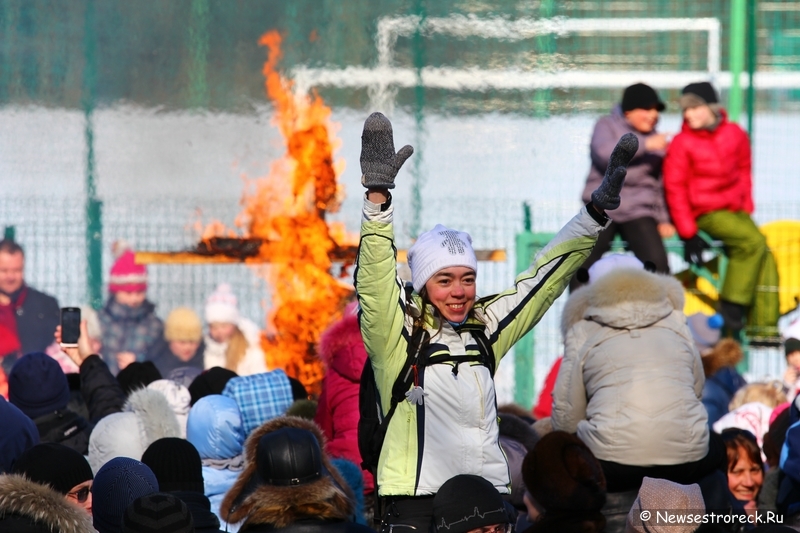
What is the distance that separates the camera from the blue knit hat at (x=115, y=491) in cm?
380

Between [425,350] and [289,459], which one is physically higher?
[425,350]

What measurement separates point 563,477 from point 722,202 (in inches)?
216

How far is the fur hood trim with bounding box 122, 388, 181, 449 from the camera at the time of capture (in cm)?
508

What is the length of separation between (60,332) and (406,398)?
3.44 metres

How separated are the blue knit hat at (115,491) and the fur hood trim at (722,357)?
14.8 feet

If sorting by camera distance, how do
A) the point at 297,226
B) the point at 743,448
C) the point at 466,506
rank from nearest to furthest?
the point at 466,506, the point at 743,448, the point at 297,226

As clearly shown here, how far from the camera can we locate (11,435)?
184 inches

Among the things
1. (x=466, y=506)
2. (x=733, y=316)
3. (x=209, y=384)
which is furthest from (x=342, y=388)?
(x=733, y=316)

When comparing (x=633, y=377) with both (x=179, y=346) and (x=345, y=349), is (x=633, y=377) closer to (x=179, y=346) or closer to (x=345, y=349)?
(x=345, y=349)

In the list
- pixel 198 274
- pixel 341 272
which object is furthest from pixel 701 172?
pixel 198 274

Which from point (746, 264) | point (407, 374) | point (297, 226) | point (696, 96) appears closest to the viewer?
point (407, 374)

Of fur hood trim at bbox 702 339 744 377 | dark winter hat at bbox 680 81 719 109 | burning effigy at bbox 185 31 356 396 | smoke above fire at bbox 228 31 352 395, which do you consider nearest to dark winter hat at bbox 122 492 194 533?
fur hood trim at bbox 702 339 744 377

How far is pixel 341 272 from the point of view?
10500 millimetres

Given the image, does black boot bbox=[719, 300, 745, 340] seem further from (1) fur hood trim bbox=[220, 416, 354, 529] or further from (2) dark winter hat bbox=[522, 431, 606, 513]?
(1) fur hood trim bbox=[220, 416, 354, 529]
